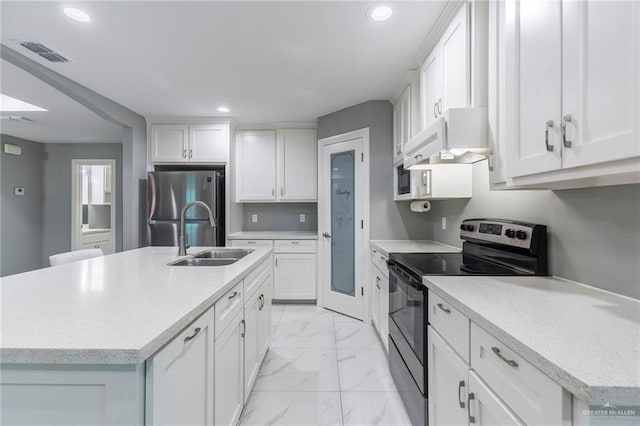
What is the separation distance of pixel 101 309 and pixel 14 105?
4040 mm

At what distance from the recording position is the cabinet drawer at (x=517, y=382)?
61cm

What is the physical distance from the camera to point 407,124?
7.99 ft

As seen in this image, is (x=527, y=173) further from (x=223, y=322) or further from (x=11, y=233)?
(x=11, y=233)

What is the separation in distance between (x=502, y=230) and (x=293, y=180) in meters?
2.75

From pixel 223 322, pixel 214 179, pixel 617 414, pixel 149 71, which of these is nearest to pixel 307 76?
pixel 149 71

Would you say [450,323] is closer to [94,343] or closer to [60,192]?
[94,343]

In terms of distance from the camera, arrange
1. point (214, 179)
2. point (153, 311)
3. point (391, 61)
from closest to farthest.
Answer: point (153, 311) < point (391, 61) < point (214, 179)

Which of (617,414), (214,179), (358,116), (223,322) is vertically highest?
(358,116)

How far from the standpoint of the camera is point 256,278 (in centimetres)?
183

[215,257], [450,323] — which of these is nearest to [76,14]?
[215,257]

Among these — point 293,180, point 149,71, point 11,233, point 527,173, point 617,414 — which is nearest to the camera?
point 617,414

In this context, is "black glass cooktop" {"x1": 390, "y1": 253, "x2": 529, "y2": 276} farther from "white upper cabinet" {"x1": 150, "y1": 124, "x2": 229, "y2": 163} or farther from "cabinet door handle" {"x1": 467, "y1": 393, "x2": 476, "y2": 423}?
"white upper cabinet" {"x1": 150, "y1": 124, "x2": 229, "y2": 163}

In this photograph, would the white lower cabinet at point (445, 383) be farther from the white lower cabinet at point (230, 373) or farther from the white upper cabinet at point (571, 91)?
the white lower cabinet at point (230, 373)

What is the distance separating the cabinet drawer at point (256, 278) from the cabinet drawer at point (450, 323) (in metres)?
1.02
